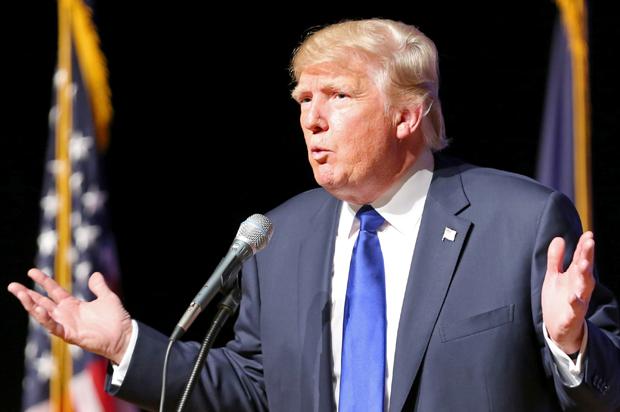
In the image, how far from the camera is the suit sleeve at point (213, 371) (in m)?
1.94

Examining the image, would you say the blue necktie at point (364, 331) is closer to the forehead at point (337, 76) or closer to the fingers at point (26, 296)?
the forehead at point (337, 76)

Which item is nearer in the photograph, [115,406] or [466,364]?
[466,364]

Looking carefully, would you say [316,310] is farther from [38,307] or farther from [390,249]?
[38,307]

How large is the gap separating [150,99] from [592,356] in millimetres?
2019

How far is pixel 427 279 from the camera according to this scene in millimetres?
1907

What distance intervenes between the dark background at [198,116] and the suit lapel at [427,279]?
1.19 metres

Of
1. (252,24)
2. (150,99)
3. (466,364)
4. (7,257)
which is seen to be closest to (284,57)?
(252,24)

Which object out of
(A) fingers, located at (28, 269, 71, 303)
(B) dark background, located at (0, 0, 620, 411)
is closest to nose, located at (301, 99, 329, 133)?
(A) fingers, located at (28, 269, 71, 303)

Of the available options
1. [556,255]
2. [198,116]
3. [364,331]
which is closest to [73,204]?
[198,116]

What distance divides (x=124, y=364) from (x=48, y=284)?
0.25m

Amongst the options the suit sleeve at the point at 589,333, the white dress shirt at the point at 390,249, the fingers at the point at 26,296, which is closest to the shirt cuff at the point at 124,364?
the white dress shirt at the point at 390,249

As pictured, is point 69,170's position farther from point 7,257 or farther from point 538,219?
point 538,219

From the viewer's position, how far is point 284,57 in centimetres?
327

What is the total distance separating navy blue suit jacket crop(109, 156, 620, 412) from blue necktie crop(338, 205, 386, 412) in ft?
0.18
